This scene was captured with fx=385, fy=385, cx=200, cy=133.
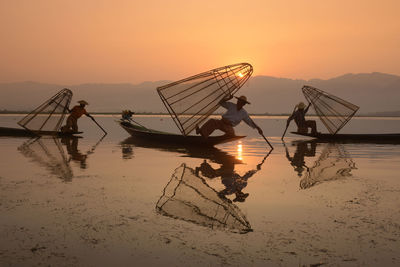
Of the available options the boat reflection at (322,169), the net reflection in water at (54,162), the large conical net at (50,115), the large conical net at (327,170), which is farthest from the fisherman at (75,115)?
the large conical net at (327,170)

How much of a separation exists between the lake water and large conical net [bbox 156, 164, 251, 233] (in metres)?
0.02

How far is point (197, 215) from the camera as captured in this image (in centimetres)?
541

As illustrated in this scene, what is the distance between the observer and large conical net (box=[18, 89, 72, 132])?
20.5 metres

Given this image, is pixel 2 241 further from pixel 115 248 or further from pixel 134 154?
pixel 134 154

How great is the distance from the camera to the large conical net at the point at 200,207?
505 cm

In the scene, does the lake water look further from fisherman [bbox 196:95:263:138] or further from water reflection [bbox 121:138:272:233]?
fisherman [bbox 196:95:263:138]

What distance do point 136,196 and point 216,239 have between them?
2561 millimetres

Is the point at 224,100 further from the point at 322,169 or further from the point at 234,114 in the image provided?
the point at 322,169

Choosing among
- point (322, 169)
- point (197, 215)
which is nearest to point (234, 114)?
point (322, 169)

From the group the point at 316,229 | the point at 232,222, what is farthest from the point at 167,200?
the point at 316,229

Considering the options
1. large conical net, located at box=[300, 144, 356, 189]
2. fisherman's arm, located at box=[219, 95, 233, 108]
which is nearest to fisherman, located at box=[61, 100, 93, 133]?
fisherman's arm, located at box=[219, 95, 233, 108]

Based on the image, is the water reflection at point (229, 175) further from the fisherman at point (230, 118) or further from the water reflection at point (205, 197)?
the fisherman at point (230, 118)

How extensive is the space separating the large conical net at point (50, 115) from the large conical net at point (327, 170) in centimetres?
1387

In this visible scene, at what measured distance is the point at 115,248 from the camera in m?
4.06
